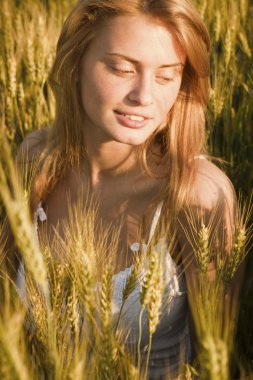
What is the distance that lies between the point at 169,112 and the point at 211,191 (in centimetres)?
24

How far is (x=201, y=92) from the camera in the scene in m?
1.50

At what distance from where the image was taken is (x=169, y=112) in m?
1.50

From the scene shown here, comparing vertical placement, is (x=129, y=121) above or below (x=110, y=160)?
above

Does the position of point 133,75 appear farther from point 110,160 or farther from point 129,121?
point 110,160

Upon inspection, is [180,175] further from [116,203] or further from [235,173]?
[235,173]

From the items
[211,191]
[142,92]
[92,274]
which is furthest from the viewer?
[211,191]

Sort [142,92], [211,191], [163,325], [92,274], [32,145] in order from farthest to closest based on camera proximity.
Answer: [32,145] → [163,325] → [211,191] → [142,92] → [92,274]

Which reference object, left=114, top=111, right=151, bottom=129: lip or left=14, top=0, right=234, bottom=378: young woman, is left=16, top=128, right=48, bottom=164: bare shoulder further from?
left=114, top=111, right=151, bottom=129: lip

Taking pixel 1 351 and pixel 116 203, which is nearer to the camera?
pixel 1 351

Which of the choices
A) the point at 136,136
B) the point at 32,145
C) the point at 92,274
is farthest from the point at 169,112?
the point at 92,274

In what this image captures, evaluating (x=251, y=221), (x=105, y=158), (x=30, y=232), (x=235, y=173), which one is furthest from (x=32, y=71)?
(x=30, y=232)

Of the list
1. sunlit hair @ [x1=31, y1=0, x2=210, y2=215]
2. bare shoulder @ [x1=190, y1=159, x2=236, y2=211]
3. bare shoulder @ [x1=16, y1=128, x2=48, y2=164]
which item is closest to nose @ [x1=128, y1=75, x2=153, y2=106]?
sunlit hair @ [x1=31, y1=0, x2=210, y2=215]

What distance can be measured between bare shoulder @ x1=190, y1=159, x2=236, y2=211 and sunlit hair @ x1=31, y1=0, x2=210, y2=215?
0.02 meters

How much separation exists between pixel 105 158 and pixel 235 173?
0.41 meters
